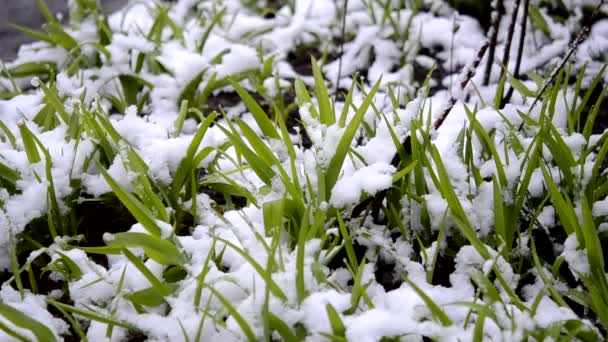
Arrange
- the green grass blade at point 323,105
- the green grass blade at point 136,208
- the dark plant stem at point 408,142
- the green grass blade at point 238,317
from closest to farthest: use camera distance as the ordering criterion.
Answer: the green grass blade at point 238,317 < the green grass blade at point 136,208 < the dark plant stem at point 408,142 < the green grass blade at point 323,105

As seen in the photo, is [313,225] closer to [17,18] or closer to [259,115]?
[259,115]

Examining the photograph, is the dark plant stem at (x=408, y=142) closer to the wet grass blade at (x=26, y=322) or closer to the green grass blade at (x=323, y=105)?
the green grass blade at (x=323, y=105)

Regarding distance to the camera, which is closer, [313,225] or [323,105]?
[313,225]

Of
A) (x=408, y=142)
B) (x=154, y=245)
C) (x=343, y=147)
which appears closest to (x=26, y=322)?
(x=154, y=245)

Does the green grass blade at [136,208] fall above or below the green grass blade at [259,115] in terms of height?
below

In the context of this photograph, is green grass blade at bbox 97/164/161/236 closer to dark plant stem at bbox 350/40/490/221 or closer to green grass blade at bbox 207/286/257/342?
green grass blade at bbox 207/286/257/342

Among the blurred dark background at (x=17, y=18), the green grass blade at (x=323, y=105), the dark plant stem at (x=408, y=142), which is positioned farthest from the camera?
the blurred dark background at (x=17, y=18)

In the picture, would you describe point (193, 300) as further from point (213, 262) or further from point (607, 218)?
point (607, 218)

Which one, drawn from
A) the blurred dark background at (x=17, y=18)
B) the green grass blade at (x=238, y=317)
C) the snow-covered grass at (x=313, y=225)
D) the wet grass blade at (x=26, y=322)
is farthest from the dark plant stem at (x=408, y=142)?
the blurred dark background at (x=17, y=18)
